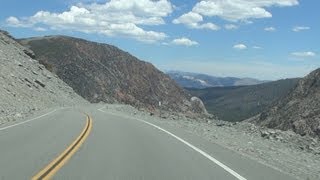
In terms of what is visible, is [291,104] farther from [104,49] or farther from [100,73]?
[104,49]

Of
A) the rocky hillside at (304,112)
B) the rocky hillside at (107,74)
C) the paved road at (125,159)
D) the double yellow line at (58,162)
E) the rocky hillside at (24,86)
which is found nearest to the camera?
the double yellow line at (58,162)

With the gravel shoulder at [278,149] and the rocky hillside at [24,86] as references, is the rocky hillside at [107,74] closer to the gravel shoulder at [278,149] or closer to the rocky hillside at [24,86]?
the rocky hillside at [24,86]

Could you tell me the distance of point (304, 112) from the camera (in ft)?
153

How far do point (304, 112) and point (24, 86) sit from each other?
2729cm

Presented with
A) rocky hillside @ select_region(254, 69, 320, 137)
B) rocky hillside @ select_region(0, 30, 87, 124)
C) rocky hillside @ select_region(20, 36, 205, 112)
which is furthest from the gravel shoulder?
rocky hillside @ select_region(20, 36, 205, 112)

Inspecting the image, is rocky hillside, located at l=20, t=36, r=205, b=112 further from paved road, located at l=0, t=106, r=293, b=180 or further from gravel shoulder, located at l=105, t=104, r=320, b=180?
paved road, located at l=0, t=106, r=293, b=180

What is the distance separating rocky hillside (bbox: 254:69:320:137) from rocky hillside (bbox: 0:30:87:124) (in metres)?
19.1

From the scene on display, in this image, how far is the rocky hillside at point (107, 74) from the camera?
120188mm

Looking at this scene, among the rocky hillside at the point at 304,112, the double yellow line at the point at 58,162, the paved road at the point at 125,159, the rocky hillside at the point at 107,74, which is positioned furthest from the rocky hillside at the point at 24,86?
the rocky hillside at the point at 107,74

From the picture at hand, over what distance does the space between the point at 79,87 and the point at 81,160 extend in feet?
337

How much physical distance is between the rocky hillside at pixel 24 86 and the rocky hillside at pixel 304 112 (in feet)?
62.7

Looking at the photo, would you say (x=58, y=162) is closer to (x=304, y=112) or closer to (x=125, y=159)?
(x=125, y=159)

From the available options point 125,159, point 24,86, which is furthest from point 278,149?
point 24,86

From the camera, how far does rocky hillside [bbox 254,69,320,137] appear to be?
133ft
